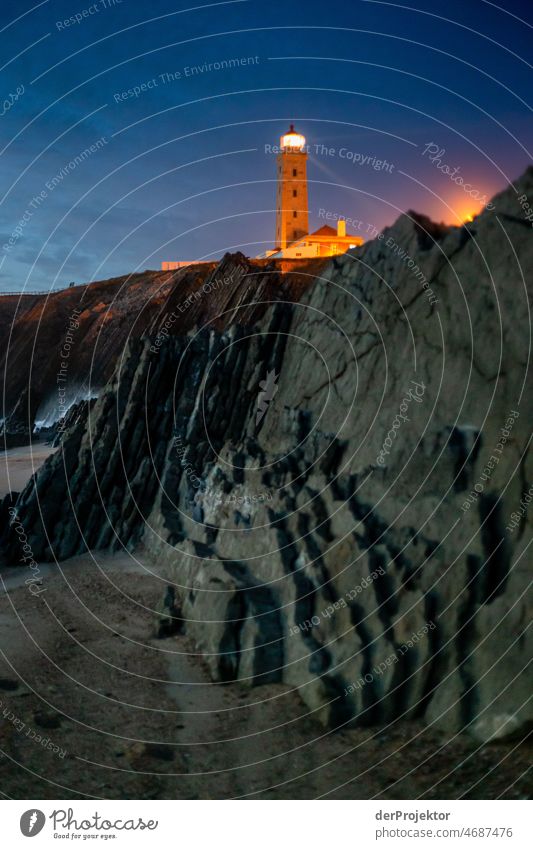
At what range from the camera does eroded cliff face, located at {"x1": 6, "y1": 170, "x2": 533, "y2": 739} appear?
1153cm

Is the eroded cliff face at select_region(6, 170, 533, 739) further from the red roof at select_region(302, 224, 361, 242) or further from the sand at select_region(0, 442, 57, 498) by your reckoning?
the red roof at select_region(302, 224, 361, 242)

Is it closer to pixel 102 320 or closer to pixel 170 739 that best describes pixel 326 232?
pixel 102 320

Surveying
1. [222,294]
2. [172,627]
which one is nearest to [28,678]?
[172,627]

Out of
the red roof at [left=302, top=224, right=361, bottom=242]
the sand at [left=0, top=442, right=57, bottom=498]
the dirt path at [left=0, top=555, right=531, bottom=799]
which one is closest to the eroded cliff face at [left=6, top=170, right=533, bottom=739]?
the dirt path at [left=0, top=555, right=531, bottom=799]

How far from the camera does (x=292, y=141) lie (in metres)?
79.1

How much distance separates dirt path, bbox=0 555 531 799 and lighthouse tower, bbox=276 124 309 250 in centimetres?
6785

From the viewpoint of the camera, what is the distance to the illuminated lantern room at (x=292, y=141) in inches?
3086

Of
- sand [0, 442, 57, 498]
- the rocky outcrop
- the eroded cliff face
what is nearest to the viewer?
the eroded cliff face

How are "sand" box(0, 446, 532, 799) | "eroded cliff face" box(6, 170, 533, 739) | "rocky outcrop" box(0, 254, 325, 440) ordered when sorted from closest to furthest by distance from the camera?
"sand" box(0, 446, 532, 799) → "eroded cliff face" box(6, 170, 533, 739) → "rocky outcrop" box(0, 254, 325, 440)

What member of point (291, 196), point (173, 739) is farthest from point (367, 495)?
point (291, 196)

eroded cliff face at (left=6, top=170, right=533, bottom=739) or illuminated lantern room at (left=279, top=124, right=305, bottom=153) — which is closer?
eroded cliff face at (left=6, top=170, right=533, bottom=739)

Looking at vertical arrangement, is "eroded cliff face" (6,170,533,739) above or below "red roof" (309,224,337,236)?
below

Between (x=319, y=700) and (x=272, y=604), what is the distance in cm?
271

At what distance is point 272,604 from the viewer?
14.4 meters
